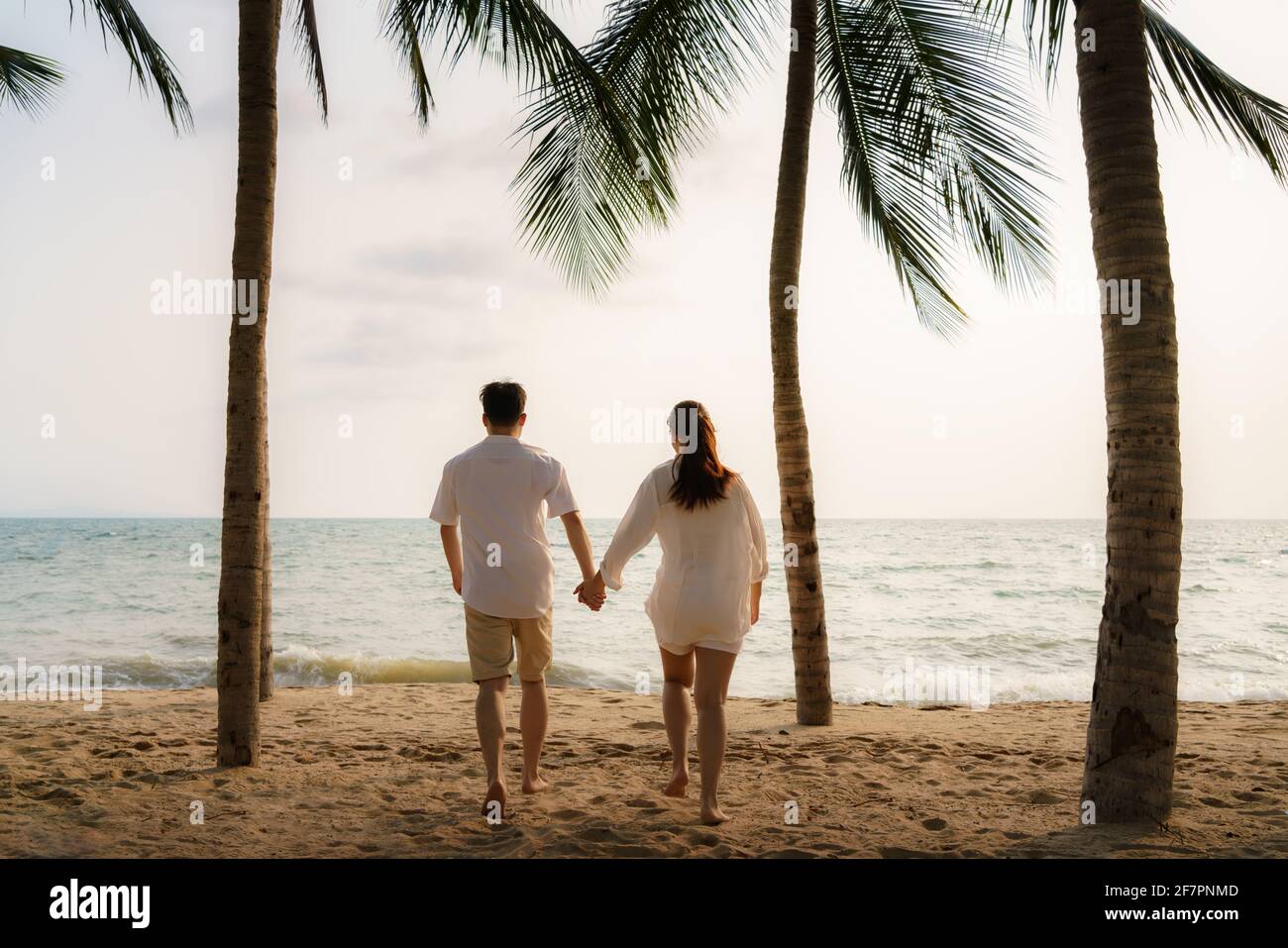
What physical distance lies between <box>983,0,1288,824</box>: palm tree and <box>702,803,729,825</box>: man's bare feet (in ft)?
5.06

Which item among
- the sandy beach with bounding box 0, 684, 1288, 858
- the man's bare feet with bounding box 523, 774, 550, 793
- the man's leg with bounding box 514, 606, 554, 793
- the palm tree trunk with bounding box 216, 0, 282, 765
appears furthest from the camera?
the palm tree trunk with bounding box 216, 0, 282, 765

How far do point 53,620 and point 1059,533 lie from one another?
36.5 m

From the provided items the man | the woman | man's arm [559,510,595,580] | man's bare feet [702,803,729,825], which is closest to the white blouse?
the woman

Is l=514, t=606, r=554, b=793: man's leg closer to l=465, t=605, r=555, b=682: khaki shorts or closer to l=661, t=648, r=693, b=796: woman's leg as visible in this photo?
l=465, t=605, r=555, b=682: khaki shorts

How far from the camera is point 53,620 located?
18062 mm

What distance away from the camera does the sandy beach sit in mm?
3686

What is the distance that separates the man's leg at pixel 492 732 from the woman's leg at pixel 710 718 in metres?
0.85


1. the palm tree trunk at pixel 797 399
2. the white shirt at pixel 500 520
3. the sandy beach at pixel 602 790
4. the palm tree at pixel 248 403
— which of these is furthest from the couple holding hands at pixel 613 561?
the palm tree trunk at pixel 797 399

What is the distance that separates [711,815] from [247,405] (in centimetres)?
323

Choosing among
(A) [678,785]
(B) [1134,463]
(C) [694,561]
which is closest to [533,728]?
(A) [678,785]

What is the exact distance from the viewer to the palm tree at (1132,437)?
12.5ft

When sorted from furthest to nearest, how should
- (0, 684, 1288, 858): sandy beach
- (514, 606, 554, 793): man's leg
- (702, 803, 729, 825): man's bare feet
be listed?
(514, 606, 554, 793): man's leg
(702, 803, 729, 825): man's bare feet
(0, 684, 1288, 858): sandy beach
